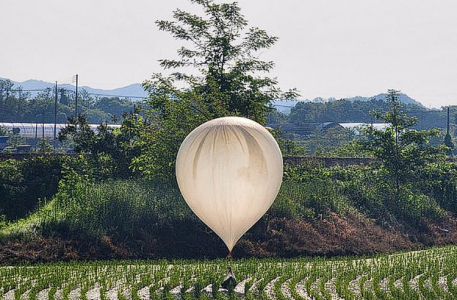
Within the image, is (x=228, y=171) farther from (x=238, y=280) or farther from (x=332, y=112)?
(x=332, y=112)

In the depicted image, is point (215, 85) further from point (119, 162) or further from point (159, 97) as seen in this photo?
point (119, 162)

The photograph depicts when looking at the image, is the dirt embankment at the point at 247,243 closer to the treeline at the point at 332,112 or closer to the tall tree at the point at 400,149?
the tall tree at the point at 400,149

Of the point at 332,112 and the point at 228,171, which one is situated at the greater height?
the point at 332,112

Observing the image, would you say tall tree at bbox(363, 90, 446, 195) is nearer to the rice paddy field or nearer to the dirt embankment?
the dirt embankment

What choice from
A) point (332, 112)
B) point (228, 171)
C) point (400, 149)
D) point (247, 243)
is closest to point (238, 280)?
point (228, 171)

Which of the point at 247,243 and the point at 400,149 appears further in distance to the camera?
the point at 400,149

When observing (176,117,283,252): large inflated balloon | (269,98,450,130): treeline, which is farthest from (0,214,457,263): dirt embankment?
(269,98,450,130): treeline

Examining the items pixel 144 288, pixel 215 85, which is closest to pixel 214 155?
pixel 144 288
